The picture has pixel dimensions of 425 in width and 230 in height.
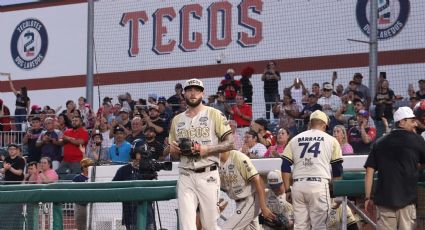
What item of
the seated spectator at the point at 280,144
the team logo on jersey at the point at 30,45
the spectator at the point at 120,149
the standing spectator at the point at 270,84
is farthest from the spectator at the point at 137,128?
the team logo on jersey at the point at 30,45

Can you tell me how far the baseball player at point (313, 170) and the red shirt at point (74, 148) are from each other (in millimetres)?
7308

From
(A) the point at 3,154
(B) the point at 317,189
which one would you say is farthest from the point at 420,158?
(A) the point at 3,154

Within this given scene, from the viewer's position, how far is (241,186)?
11.1m

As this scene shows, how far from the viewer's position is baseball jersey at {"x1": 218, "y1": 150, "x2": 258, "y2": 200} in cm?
1099

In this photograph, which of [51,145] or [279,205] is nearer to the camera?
[279,205]

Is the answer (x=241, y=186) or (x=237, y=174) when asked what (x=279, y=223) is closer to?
(x=241, y=186)

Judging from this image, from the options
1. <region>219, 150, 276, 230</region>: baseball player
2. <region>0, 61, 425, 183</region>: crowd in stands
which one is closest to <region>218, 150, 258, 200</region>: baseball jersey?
<region>219, 150, 276, 230</region>: baseball player

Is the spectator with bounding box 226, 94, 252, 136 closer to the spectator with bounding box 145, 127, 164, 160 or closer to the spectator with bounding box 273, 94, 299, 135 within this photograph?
the spectator with bounding box 273, 94, 299, 135

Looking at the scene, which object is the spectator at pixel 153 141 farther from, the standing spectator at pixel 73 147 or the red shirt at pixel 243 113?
the standing spectator at pixel 73 147

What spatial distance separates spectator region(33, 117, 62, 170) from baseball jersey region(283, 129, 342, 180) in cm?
804

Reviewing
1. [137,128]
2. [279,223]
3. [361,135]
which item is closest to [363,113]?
[361,135]

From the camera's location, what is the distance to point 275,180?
37.3ft

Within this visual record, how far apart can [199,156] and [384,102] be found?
6371 millimetres

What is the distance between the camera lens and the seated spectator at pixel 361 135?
14.6 m
